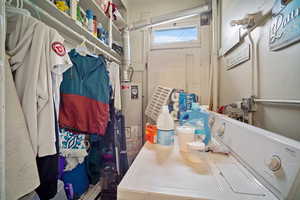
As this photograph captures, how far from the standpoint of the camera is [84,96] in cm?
108

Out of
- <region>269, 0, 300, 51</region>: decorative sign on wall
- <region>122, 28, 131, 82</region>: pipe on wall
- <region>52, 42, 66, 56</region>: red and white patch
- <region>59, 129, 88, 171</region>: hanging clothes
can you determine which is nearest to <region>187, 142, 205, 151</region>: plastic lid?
<region>269, 0, 300, 51</region>: decorative sign on wall

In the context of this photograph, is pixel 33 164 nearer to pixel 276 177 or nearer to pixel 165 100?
pixel 276 177

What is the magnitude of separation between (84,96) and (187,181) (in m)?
0.95

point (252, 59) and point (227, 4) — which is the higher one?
point (227, 4)

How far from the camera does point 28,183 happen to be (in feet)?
1.93

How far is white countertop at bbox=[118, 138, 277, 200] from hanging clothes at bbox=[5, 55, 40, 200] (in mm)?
461

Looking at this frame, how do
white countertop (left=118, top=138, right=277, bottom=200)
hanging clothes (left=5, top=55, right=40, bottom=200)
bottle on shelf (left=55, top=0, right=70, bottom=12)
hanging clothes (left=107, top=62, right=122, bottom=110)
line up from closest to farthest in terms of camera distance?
white countertop (left=118, top=138, right=277, bottom=200) < hanging clothes (left=5, top=55, right=40, bottom=200) < bottle on shelf (left=55, top=0, right=70, bottom=12) < hanging clothes (left=107, top=62, right=122, bottom=110)

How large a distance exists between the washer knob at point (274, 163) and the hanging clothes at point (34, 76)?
92 cm

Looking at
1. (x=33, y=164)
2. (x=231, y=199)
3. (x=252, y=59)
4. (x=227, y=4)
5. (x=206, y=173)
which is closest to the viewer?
(x=231, y=199)

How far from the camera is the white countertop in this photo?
391 mm

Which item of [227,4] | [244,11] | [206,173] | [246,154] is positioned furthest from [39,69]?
[227,4]

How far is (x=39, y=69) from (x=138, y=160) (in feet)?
2.20

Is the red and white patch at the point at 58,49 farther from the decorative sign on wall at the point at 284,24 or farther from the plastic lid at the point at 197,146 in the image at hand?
the decorative sign on wall at the point at 284,24

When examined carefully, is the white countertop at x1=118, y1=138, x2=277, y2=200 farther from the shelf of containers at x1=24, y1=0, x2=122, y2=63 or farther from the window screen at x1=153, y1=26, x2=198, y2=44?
the window screen at x1=153, y1=26, x2=198, y2=44
